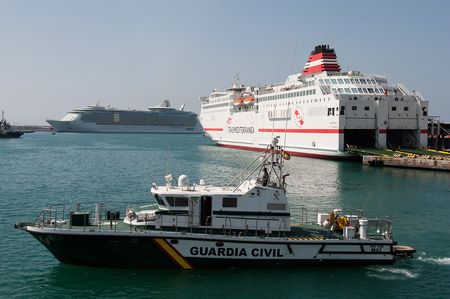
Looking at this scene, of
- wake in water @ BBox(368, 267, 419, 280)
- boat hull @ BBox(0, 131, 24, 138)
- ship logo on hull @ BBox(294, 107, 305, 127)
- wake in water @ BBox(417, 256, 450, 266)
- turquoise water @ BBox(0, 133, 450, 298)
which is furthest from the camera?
boat hull @ BBox(0, 131, 24, 138)

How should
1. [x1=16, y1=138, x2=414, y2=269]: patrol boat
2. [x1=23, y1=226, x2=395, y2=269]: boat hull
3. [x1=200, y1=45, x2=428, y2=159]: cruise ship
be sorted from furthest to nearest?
[x1=200, y1=45, x2=428, y2=159]: cruise ship < [x1=16, y1=138, x2=414, y2=269]: patrol boat < [x1=23, y1=226, x2=395, y2=269]: boat hull

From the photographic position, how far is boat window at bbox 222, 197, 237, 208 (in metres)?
16.4

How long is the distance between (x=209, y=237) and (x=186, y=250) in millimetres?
887

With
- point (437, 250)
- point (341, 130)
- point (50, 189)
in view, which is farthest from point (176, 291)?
point (341, 130)

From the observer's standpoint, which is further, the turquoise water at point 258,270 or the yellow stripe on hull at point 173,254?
the yellow stripe on hull at point 173,254

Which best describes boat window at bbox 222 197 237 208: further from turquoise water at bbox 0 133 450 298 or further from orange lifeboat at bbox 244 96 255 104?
orange lifeboat at bbox 244 96 255 104

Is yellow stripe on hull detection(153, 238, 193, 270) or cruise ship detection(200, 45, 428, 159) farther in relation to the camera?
cruise ship detection(200, 45, 428, 159)

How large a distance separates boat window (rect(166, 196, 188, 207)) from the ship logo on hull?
50.6 m

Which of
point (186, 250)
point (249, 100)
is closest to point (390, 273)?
point (186, 250)

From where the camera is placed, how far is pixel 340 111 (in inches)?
2249

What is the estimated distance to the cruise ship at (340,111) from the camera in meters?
58.0

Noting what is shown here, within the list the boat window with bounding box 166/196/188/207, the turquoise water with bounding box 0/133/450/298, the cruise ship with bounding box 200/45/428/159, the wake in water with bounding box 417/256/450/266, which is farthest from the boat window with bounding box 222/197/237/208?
the cruise ship with bounding box 200/45/428/159

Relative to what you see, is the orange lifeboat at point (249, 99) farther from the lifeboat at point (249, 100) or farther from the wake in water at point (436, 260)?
the wake in water at point (436, 260)

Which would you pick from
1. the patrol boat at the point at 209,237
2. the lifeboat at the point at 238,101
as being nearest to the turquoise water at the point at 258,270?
the patrol boat at the point at 209,237
